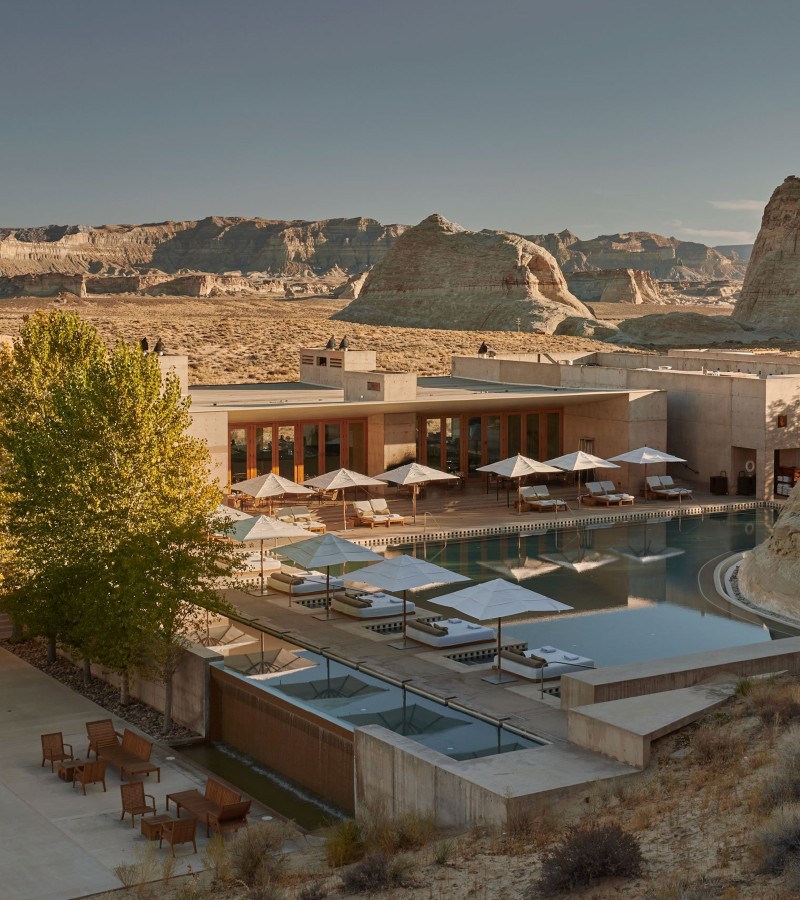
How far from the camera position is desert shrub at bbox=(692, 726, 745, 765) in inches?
469

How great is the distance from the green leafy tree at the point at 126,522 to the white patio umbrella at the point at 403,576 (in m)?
2.16

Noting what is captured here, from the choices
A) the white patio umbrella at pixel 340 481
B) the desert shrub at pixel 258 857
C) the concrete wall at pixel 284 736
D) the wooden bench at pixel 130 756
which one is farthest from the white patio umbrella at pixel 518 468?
the desert shrub at pixel 258 857

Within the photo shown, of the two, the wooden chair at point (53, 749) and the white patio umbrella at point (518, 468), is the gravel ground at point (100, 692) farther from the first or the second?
the white patio umbrella at point (518, 468)

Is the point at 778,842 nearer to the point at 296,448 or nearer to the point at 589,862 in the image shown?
the point at 589,862

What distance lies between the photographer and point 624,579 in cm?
2372

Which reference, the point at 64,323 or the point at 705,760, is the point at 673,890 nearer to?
the point at 705,760

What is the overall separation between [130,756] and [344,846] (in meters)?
5.12

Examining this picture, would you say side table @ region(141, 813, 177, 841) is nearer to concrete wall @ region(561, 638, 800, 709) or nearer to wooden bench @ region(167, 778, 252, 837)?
wooden bench @ region(167, 778, 252, 837)

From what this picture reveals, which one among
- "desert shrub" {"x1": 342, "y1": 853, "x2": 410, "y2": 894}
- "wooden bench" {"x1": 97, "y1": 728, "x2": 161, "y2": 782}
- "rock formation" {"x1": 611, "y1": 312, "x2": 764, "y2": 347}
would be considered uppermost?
"rock formation" {"x1": 611, "y1": 312, "x2": 764, "y2": 347}

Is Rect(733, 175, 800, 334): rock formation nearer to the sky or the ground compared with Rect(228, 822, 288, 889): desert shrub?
nearer to the sky

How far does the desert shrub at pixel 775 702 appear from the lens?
12461mm

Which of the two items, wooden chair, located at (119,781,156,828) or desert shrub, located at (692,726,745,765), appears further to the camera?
wooden chair, located at (119,781,156,828)

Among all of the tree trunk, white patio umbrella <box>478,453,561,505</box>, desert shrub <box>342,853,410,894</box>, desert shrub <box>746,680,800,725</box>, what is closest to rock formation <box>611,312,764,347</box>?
white patio umbrella <box>478,453,561,505</box>

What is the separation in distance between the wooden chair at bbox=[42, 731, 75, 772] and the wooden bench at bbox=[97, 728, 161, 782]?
1.54ft
